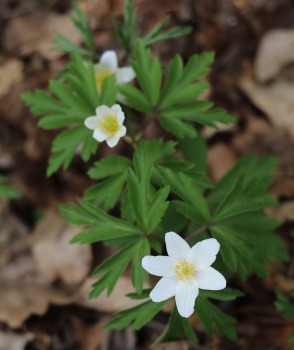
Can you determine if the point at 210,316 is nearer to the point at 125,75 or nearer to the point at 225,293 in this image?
the point at 225,293

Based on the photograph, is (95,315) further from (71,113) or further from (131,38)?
(131,38)

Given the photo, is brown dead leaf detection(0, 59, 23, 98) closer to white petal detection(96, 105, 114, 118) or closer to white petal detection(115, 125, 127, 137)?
white petal detection(96, 105, 114, 118)

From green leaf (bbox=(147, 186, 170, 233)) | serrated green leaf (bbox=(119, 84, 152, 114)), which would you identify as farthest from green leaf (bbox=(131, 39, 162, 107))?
green leaf (bbox=(147, 186, 170, 233))

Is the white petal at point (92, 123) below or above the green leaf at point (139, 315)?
above

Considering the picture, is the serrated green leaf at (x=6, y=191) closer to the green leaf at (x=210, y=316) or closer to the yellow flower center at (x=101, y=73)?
the yellow flower center at (x=101, y=73)

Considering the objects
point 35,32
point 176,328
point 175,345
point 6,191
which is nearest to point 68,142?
point 176,328

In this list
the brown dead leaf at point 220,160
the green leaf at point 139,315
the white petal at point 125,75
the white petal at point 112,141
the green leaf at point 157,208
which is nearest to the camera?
the green leaf at point 157,208

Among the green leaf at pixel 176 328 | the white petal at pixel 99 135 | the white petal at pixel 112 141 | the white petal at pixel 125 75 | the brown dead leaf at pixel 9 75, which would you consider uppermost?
the white petal at pixel 99 135

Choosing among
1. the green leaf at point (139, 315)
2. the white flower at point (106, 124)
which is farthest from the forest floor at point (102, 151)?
the white flower at point (106, 124)
